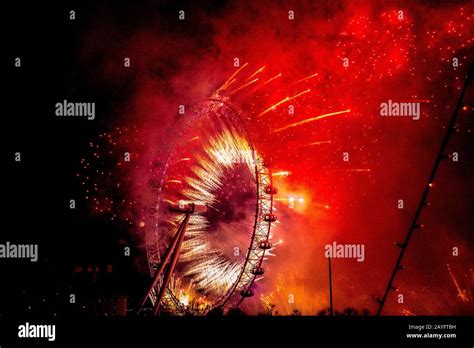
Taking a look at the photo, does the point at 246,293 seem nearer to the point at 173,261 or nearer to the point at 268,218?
the point at 268,218

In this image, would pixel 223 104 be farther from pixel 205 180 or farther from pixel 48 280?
pixel 48 280

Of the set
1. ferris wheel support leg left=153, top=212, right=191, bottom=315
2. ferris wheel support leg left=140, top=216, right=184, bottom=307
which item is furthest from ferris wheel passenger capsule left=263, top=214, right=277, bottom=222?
ferris wheel support leg left=140, top=216, right=184, bottom=307

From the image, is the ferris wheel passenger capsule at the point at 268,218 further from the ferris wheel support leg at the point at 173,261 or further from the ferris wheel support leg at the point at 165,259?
the ferris wheel support leg at the point at 165,259

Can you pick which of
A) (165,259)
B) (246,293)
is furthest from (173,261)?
(246,293)

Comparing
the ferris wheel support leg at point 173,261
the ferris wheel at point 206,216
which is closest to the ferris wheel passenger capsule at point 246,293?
the ferris wheel at point 206,216

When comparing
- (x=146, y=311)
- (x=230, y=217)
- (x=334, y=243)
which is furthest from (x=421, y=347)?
(x=334, y=243)

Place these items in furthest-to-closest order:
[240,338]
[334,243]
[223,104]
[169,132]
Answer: [334,243], [169,132], [223,104], [240,338]

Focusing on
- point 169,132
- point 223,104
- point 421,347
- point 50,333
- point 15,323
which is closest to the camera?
point 421,347

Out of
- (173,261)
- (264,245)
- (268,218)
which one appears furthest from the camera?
(173,261)

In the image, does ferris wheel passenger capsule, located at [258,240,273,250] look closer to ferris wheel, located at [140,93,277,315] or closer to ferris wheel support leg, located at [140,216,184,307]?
ferris wheel, located at [140,93,277,315]
